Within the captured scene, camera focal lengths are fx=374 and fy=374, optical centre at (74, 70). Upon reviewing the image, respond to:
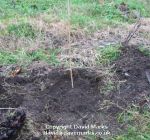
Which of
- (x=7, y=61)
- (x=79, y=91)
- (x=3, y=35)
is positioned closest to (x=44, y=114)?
(x=79, y=91)

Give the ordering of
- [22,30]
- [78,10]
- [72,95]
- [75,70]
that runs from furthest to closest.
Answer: [78,10]
[22,30]
[75,70]
[72,95]

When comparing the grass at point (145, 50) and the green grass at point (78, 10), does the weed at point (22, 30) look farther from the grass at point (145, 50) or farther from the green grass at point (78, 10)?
the grass at point (145, 50)

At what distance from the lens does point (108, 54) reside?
457cm

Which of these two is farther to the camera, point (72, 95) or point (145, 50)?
point (145, 50)

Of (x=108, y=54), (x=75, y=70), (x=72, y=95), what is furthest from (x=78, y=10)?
(x=72, y=95)

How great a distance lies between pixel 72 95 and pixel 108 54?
1.03m

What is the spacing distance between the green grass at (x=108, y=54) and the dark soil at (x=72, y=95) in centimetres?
16

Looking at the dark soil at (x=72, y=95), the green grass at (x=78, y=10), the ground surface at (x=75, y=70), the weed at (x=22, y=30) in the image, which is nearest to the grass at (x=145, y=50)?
the ground surface at (x=75, y=70)

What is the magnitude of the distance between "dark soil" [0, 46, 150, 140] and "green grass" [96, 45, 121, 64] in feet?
0.52

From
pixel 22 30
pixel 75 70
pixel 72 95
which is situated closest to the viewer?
pixel 72 95

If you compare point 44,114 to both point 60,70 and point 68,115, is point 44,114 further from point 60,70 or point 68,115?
point 60,70

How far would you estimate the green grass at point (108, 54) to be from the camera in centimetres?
444

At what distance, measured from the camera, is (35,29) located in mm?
5188

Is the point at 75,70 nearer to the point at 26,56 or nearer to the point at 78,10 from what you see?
the point at 26,56
